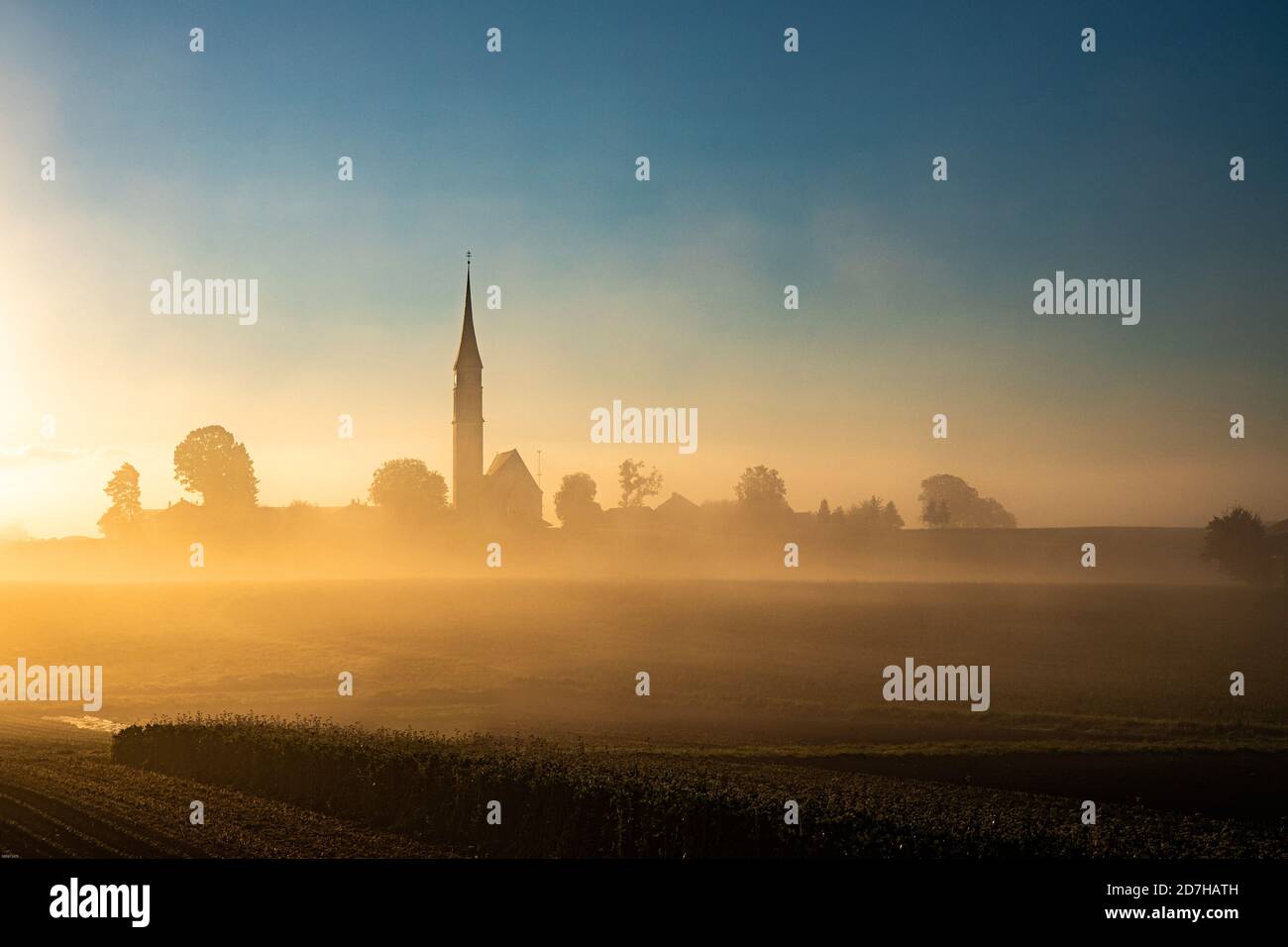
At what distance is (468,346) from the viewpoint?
378 ft

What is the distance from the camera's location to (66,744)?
31.8 m

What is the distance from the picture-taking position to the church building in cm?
11019

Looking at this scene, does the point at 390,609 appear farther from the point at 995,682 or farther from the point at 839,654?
the point at 995,682

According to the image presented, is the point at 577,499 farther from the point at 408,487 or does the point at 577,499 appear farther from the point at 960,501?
the point at 960,501

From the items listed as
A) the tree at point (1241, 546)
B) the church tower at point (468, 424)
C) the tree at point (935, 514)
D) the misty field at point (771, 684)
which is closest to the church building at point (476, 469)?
the church tower at point (468, 424)

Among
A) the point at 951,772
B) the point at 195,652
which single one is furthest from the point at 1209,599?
the point at 195,652

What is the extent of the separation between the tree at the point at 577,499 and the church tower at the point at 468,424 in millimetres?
13911

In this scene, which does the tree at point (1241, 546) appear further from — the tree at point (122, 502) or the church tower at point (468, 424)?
the tree at point (122, 502)

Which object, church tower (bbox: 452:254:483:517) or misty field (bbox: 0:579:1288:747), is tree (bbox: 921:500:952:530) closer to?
misty field (bbox: 0:579:1288:747)

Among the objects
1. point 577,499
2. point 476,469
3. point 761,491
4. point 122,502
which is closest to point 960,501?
point 761,491

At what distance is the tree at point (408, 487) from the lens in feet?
349

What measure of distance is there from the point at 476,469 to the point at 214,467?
29.6 metres

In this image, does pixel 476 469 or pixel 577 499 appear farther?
pixel 577 499

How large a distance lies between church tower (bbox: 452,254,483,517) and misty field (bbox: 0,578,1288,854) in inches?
1122
